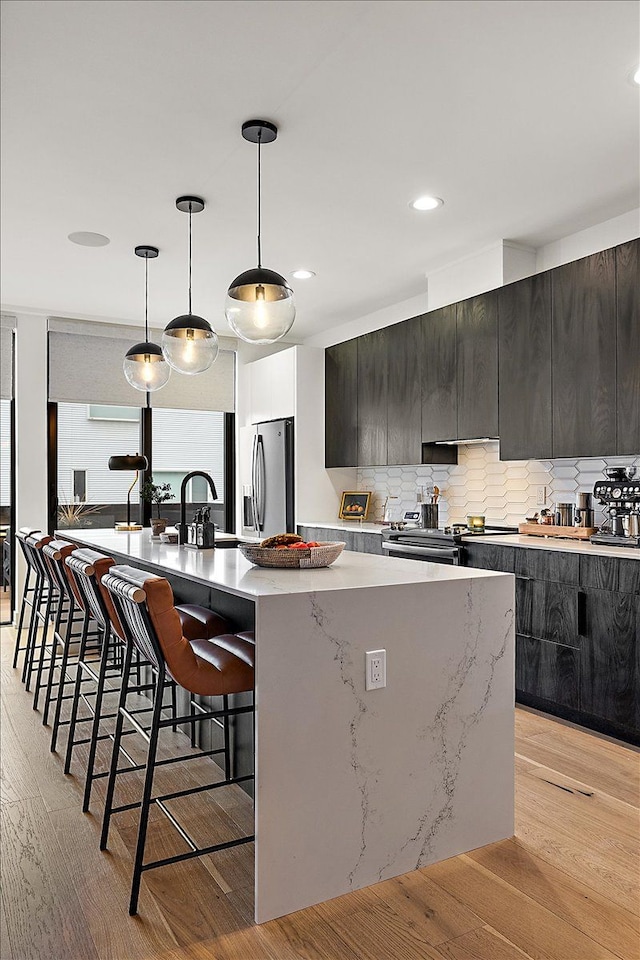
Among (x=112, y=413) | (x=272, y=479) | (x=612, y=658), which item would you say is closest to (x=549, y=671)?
(x=612, y=658)

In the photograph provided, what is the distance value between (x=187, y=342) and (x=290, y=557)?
4.89 feet

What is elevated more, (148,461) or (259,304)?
(259,304)

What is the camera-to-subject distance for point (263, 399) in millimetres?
6680

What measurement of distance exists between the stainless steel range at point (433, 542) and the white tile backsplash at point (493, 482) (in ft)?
0.68

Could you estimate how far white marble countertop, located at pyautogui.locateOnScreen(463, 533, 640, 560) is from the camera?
332 cm

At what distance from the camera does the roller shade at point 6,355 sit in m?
6.00

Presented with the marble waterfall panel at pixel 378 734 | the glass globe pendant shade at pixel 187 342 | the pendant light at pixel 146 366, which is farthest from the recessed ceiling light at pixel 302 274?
the marble waterfall panel at pixel 378 734

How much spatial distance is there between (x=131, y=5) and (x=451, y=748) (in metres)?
2.58

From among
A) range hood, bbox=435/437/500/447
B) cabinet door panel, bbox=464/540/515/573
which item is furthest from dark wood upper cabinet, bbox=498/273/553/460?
cabinet door panel, bbox=464/540/515/573

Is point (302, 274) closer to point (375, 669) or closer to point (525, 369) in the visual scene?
point (525, 369)

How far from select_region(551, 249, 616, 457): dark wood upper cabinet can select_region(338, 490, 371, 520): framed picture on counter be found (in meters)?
2.45

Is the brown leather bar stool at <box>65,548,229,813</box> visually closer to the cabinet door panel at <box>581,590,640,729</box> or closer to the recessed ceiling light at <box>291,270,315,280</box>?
the cabinet door panel at <box>581,590,640,729</box>

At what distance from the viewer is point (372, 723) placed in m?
2.18

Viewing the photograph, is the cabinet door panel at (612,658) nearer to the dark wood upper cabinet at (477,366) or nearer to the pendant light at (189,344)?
the dark wood upper cabinet at (477,366)
